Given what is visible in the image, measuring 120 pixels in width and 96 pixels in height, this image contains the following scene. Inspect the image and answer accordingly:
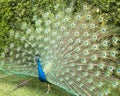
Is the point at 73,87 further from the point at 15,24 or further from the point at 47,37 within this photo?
the point at 15,24

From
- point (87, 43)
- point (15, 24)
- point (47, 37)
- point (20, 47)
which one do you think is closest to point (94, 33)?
point (87, 43)

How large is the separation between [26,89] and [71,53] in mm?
1136

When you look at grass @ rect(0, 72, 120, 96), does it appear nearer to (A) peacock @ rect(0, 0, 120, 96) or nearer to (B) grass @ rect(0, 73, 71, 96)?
(B) grass @ rect(0, 73, 71, 96)

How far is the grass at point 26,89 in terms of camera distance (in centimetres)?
723

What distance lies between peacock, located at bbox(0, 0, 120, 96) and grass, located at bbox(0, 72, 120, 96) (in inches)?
14.8

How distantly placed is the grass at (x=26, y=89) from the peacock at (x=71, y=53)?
376mm

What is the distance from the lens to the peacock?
6.80 metres

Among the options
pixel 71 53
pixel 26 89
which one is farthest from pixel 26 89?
pixel 71 53

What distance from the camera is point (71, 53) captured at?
698 cm

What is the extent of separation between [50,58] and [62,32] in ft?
1.68

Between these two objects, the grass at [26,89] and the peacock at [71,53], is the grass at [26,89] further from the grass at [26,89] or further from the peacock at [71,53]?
the peacock at [71,53]

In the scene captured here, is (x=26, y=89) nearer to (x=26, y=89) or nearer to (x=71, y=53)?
(x=26, y=89)

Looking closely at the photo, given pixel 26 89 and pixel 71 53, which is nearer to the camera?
pixel 71 53

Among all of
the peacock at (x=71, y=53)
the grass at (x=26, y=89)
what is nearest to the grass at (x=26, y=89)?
the grass at (x=26, y=89)
